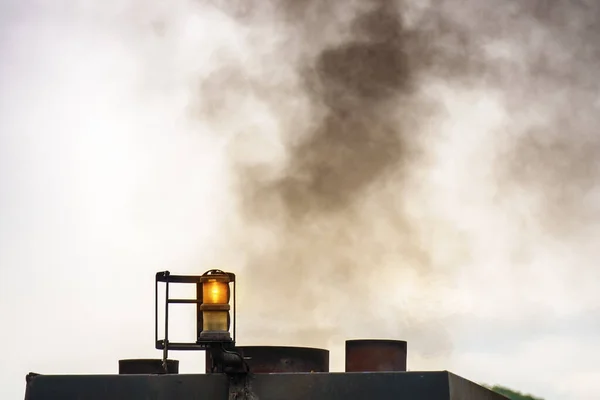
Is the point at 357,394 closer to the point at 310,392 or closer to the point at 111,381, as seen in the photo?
Answer: the point at 310,392

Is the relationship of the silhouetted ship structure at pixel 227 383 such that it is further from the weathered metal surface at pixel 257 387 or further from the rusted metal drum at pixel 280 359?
the rusted metal drum at pixel 280 359

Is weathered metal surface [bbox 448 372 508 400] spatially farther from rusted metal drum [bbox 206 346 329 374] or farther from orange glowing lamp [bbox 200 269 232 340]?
orange glowing lamp [bbox 200 269 232 340]

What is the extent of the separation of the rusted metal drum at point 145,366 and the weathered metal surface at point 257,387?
328cm

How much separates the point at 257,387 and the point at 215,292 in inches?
48.4

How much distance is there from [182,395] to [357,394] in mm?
1891

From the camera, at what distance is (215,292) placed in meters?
9.41

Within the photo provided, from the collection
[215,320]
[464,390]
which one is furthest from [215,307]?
[464,390]

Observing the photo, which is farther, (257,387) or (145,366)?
(145,366)

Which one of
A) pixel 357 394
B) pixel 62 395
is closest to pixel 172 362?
pixel 62 395

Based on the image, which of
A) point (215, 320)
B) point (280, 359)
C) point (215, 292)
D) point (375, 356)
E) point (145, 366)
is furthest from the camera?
point (145, 366)

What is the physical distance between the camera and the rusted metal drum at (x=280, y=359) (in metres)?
11.4

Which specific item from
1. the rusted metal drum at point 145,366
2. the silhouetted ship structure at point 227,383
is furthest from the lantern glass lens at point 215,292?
the rusted metal drum at point 145,366

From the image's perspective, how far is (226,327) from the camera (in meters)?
9.31

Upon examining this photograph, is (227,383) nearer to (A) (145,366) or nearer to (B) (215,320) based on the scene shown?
(B) (215,320)
